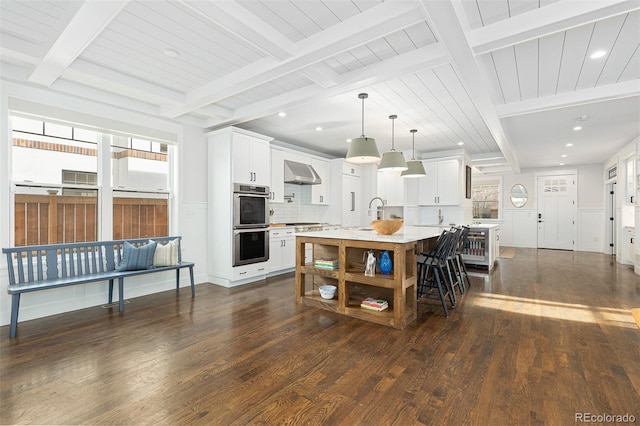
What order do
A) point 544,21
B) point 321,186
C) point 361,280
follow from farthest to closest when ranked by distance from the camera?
1. point 321,186
2. point 361,280
3. point 544,21

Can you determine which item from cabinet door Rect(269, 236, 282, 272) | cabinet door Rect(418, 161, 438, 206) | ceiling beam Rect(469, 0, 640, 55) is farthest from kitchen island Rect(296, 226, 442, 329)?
cabinet door Rect(418, 161, 438, 206)

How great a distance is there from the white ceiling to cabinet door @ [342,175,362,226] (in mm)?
2178

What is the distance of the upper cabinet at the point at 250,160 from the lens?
15.7 ft

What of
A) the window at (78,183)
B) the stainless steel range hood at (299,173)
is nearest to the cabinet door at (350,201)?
the stainless steel range hood at (299,173)

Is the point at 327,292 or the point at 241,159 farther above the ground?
the point at 241,159

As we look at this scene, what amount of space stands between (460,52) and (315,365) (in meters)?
2.70

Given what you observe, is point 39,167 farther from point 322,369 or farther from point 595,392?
point 595,392

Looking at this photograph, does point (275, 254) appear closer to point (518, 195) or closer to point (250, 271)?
point (250, 271)

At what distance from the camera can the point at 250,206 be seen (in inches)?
196

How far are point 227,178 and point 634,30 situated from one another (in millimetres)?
4552

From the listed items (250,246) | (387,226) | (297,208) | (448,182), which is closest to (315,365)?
(387,226)

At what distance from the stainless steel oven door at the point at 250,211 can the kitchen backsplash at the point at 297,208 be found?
89cm

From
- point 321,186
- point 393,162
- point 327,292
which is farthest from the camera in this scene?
point 321,186

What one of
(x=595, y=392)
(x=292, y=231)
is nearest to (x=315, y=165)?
(x=292, y=231)
